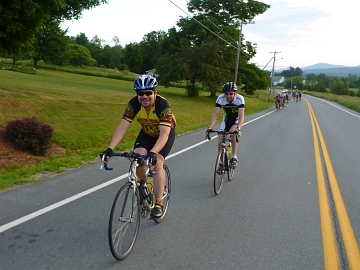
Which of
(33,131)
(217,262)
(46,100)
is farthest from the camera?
(46,100)

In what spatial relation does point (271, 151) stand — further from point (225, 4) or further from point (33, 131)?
point (225, 4)

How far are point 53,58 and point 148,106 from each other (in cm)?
5839

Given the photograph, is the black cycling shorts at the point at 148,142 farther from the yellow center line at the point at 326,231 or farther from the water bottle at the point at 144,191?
the yellow center line at the point at 326,231

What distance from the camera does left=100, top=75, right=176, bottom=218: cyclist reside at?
420 cm

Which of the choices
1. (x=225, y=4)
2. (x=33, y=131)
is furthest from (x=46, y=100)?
(x=225, y=4)

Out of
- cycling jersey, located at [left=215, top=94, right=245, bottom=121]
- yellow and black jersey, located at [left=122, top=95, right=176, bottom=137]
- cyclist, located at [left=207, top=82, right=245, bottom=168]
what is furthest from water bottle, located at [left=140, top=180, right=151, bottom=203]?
cycling jersey, located at [left=215, top=94, right=245, bottom=121]

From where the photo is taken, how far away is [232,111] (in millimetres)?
7582

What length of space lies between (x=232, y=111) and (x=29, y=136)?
17.2 feet

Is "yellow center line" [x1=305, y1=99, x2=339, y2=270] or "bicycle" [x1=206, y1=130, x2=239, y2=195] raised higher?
"bicycle" [x1=206, y1=130, x2=239, y2=195]

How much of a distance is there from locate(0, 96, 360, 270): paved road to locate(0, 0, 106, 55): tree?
16.2 ft

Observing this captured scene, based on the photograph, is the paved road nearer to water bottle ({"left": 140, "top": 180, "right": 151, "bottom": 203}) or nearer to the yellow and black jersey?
water bottle ({"left": 140, "top": 180, "right": 151, "bottom": 203})

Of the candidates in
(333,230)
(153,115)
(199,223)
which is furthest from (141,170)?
(333,230)

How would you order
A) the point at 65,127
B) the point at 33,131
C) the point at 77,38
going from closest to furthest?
the point at 33,131 < the point at 65,127 < the point at 77,38

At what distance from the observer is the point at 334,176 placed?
27.7 feet
